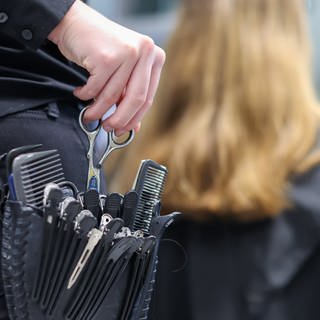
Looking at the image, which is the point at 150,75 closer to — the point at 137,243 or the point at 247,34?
the point at 137,243

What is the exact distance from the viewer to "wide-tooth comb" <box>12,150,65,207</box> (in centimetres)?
60

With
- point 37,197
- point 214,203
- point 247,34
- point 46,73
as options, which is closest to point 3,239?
point 37,197

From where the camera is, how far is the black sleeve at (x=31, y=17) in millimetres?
654

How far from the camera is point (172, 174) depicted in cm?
150

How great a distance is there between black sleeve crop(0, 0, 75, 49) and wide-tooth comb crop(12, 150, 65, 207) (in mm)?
105

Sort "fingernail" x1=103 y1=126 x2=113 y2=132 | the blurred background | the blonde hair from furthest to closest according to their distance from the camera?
the blurred background, the blonde hair, "fingernail" x1=103 y1=126 x2=113 y2=132

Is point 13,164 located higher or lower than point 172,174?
higher

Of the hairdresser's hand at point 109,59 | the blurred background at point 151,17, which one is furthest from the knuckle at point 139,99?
the blurred background at point 151,17

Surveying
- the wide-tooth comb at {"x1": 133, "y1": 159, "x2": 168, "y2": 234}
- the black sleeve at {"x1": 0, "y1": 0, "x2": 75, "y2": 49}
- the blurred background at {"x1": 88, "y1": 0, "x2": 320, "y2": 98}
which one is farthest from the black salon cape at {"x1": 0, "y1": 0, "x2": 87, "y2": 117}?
the blurred background at {"x1": 88, "y1": 0, "x2": 320, "y2": 98}

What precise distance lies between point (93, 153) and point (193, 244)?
84cm

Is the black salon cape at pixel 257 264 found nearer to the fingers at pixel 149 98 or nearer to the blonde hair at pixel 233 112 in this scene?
the blonde hair at pixel 233 112

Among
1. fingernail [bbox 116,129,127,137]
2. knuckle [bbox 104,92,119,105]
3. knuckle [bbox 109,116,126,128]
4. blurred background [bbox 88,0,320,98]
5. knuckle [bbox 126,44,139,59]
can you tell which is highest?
knuckle [bbox 126,44,139,59]

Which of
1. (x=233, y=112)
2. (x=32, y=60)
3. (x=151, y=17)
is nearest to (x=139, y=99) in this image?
(x=32, y=60)

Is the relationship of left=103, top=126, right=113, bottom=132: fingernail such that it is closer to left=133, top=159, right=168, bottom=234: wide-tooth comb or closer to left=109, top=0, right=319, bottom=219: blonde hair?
left=133, top=159, right=168, bottom=234: wide-tooth comb
